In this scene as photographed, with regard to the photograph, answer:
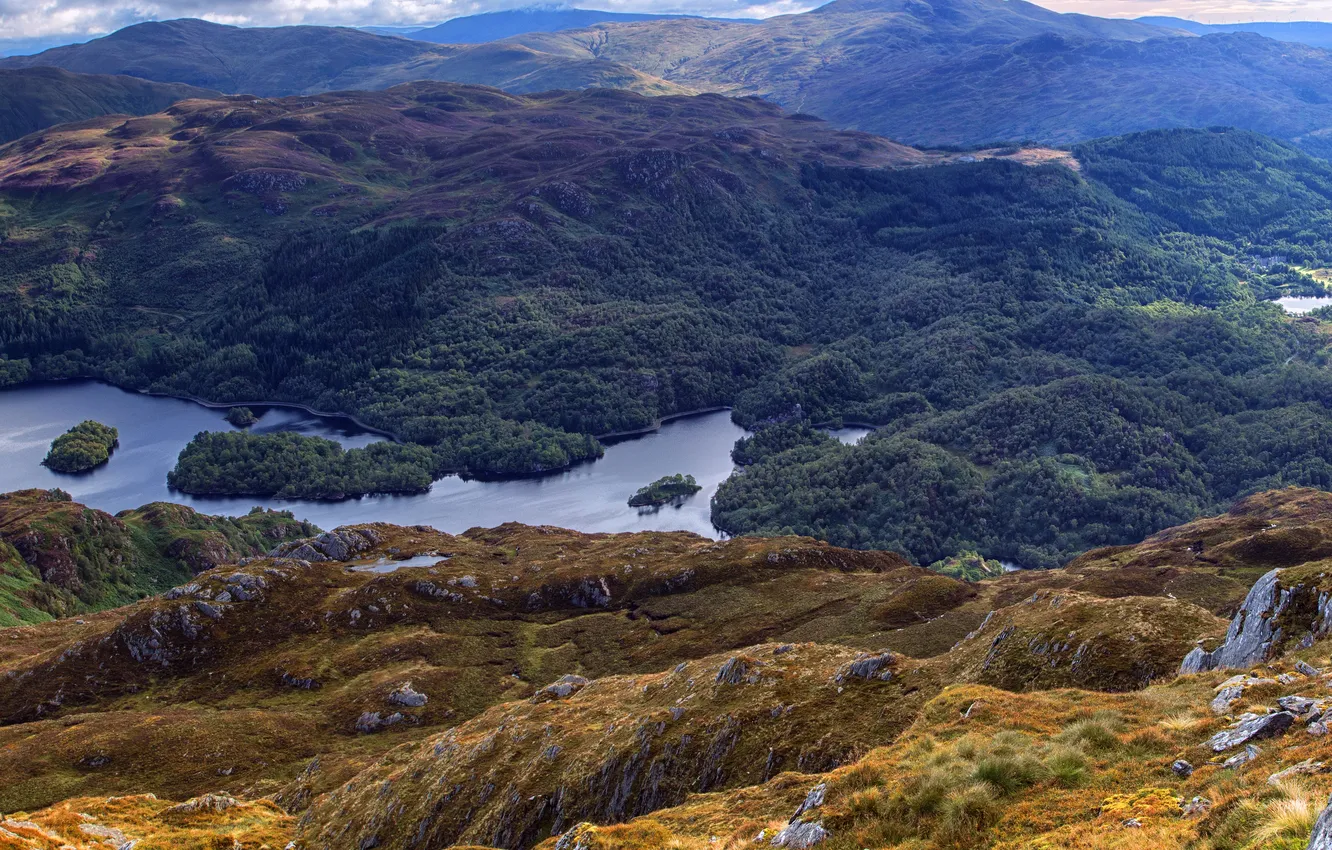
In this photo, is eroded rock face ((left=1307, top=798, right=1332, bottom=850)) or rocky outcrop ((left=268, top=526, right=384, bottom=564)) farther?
rocky outcrop ((left=268, top=526, right=384, bottom=564))

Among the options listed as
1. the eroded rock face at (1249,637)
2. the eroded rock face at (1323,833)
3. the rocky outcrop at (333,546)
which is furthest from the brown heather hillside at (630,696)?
the eroded rock face at (1323,833)

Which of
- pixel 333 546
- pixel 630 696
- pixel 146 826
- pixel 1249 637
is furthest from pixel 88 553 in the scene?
pixel 1249 637

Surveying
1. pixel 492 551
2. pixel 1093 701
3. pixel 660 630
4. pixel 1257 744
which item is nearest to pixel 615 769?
pixel 1093 701

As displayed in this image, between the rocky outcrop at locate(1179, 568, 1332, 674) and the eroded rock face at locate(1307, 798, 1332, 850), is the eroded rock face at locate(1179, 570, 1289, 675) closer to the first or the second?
the rocky outcrop at locate(1179, 568, 1332, 674)

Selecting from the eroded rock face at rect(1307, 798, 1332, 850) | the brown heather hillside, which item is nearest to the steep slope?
the brown heather hillside

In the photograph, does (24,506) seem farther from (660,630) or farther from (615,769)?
(615,769)
